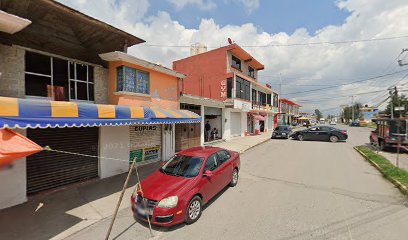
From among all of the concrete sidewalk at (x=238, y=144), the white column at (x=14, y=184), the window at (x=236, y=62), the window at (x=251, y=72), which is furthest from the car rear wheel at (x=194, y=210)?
the window at (x=251, y=72)

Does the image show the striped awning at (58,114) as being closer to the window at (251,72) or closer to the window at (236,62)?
the window at (236,62)

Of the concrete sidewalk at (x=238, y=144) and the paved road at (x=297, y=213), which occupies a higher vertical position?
the concrete sidewalk at (x=238, y=144)

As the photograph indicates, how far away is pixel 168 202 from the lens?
444cm

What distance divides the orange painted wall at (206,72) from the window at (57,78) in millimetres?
14127

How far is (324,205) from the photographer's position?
5586mm

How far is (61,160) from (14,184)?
143cm

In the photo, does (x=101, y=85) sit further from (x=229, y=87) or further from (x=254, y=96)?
(x=254, y=96)

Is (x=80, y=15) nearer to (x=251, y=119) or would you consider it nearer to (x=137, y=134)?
(x=137, y=134)

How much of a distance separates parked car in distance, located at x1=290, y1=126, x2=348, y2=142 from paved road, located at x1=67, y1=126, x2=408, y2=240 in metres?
12.8

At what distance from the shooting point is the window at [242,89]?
20797 mm

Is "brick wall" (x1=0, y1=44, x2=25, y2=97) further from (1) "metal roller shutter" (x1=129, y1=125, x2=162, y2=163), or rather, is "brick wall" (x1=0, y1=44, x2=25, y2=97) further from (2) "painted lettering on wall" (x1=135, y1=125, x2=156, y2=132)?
(2) "painted lettering on wall" (x1=135, y1=125, x2=156, y2=132)

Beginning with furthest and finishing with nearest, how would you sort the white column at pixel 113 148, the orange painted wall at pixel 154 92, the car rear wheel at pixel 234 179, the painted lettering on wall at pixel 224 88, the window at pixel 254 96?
1. the window at pixel 254 96
2. the painted lettering on wall at pixel 224 88
3. the orange painted wall at pixel 154 92
4. the white column at pixel 113 148
5. the car rear wheel at pixel 234 179

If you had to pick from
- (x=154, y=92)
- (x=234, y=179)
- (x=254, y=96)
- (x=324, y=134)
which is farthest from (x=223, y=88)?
(x=234, y=179)

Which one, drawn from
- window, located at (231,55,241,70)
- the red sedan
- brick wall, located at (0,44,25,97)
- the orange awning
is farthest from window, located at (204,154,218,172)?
window, located at (231,55,241,70)
